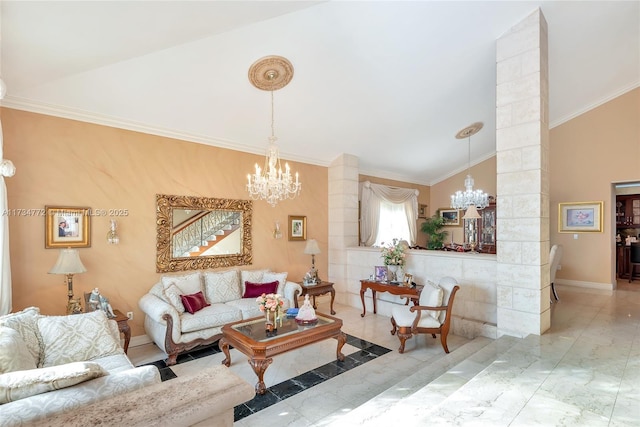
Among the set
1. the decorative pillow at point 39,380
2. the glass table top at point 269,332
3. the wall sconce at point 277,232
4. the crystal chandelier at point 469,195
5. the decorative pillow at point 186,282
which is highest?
the crystal chandelier at point 469,195

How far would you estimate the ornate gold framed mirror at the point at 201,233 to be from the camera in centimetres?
427

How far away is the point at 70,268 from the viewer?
124 inches

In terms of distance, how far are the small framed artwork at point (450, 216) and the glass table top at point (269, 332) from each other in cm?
611

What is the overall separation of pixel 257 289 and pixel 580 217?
651cm

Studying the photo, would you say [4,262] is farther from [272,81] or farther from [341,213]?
[341,213]

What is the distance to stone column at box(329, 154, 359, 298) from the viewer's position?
240 inches

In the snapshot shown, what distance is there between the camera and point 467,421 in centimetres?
189

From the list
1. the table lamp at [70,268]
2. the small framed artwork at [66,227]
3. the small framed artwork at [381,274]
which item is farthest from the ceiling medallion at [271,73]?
the small framed artwork at [381,274]

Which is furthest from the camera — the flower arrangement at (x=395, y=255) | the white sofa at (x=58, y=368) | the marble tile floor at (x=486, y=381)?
the flower arrangement at (x=395, y=255)

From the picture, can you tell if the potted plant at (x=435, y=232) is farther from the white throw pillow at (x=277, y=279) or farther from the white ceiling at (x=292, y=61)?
the white throw pillow at (x=277, y=279)

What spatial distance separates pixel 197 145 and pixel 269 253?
2137 millimetres

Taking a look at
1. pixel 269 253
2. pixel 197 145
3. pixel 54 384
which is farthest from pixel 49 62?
pixel 269 253

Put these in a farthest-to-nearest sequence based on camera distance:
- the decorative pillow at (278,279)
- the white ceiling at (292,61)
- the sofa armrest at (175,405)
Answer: the decorative pillow at (278,279) < the white ceiling at (292,61) < the sofa armrest at (175,405)

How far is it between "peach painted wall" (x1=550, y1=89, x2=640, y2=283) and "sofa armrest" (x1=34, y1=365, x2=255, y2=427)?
7317 mm
